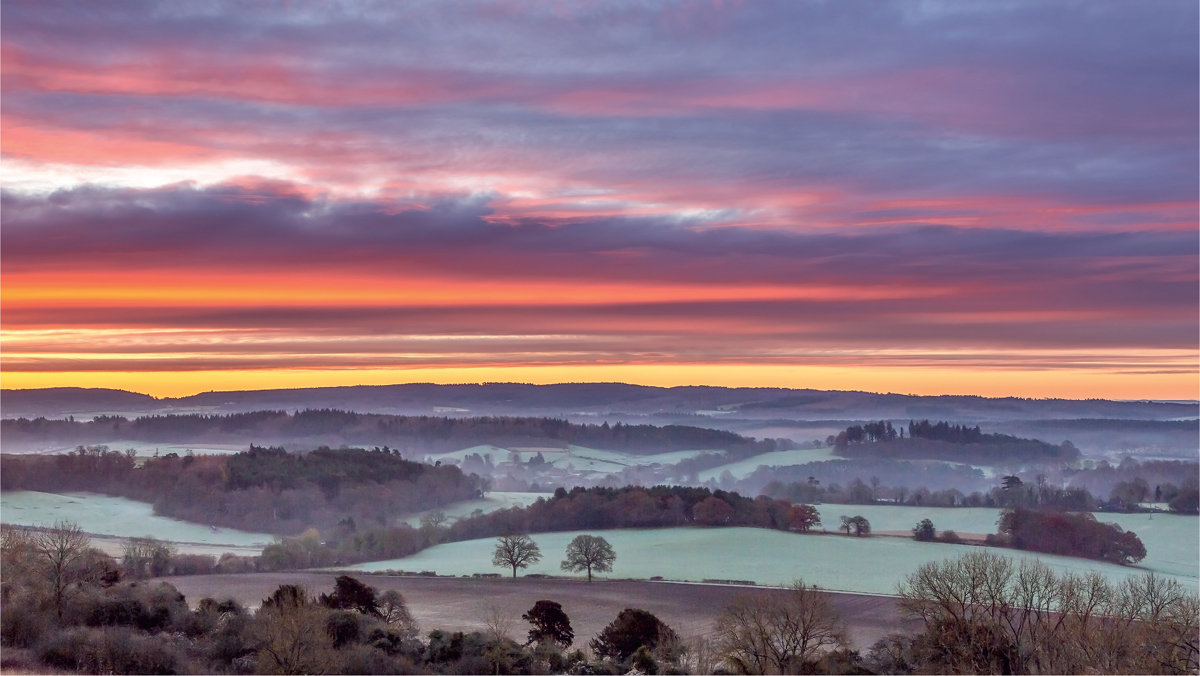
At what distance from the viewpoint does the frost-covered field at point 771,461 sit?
493 feet

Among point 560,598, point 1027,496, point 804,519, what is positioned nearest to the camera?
point 560,598

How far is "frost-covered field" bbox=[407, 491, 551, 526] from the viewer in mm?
103000

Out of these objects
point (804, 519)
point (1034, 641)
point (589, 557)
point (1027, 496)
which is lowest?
point (589, 557)

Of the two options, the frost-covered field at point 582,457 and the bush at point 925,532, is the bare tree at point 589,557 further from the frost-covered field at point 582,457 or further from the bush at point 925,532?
the frost-covered field at point 582,457

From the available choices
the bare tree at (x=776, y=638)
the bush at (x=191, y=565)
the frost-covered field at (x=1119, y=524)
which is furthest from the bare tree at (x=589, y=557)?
the bare tree at (x=776, y=638)

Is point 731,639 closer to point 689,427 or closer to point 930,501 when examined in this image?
point 930,501

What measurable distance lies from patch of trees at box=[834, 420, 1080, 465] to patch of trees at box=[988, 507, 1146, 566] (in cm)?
7709

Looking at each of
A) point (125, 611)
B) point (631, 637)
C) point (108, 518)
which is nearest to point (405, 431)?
point (108, 518)

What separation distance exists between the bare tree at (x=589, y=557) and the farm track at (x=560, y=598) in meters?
3.20

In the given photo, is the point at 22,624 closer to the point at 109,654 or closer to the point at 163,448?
the point at 109,654

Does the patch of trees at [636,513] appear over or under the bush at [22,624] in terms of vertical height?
under

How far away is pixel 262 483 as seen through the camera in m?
113

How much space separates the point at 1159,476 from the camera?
12106 centimetres

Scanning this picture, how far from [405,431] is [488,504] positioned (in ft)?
235
